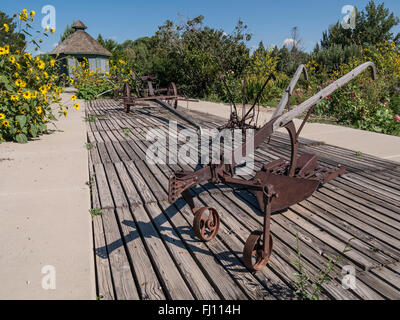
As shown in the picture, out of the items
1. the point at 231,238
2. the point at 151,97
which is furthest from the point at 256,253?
the point at 151,97

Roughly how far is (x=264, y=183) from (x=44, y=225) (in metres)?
2.07

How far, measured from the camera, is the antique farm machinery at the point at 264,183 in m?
2.24

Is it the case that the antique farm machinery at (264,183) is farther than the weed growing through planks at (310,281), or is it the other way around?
the antique farm machinery at (264,183)

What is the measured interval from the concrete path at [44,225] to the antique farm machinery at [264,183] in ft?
2.94

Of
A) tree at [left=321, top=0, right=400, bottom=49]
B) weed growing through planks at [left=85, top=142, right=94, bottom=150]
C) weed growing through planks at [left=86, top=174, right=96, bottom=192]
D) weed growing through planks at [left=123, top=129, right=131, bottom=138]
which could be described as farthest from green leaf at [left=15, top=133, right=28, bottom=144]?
tree at [left=321, top=0, right=400, bottom=49]

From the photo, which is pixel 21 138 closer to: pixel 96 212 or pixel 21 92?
pixel 21 92

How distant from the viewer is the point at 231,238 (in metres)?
2.74

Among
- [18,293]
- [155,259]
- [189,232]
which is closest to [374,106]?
[189,232]

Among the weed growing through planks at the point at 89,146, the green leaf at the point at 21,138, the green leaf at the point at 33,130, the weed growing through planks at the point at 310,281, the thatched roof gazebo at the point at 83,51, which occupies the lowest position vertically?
the weed growing through planks at the point at 310,281

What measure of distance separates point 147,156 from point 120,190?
4.75 feet

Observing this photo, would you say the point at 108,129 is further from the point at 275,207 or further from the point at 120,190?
the point at 275,207

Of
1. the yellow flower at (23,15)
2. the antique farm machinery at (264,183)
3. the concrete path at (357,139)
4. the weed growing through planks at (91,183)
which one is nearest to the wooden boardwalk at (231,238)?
the weed growing through planks at (91,183)

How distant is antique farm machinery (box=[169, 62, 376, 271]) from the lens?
224cm

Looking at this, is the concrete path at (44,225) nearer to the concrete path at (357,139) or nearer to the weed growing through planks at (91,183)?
the weed growing through planks at (91,183)
